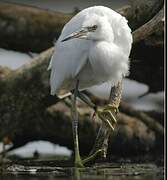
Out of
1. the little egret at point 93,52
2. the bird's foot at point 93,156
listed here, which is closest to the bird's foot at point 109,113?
the little egret at point 93,52

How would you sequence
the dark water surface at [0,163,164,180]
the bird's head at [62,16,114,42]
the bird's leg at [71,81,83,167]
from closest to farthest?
the dark water surface at [0,163,164,180] → the bird's head at [62,16,114,42] → the bird's leg at [71,81,83,167]

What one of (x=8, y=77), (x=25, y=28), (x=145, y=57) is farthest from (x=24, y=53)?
(x=145, y=57)

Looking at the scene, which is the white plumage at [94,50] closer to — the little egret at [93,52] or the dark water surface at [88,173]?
the little egret at [93,52]

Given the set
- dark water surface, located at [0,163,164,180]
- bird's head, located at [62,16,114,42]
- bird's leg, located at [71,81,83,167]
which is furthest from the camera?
bird's leg, located at [71,81,83,167]

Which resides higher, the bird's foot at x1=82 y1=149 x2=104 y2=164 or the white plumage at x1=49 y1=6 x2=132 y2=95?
the white plumage at x1=49 y1=6 x2=132 y2=95

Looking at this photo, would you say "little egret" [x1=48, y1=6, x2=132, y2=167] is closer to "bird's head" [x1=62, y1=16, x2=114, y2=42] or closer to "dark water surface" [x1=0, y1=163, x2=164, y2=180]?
"bird's head" [x1=62, y1=16, x2=114, y2=42]

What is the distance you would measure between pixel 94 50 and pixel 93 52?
11 mm

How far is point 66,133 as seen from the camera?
4.23 metres

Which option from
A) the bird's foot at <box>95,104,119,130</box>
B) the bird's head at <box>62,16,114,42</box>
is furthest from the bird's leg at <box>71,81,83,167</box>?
the bird's head at <box>62,16,114,42</box>

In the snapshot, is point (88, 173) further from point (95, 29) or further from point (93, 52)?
point (95, 29)

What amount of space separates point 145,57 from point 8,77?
0.91 meters

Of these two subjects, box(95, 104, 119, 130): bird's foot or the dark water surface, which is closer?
the dark water surface

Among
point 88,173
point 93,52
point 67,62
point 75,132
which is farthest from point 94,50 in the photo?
point 88,173

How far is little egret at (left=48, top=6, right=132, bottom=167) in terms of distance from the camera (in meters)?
2.98
